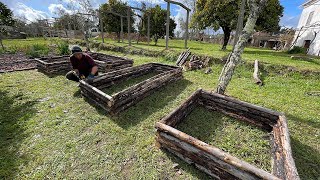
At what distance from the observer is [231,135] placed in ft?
11.1

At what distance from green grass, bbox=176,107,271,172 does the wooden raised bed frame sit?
135 mm

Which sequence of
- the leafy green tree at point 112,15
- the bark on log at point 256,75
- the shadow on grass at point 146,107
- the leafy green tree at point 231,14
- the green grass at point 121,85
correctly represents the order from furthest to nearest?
the leafy green tree at point 112,15
the leafy green tree at point 231,14
the bark on log at point 256,75
the green grass at point 121,85
the shadow on grass at point 146,107

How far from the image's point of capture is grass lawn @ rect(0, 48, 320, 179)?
8.62 feet

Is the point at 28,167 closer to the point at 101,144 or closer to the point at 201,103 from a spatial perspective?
the point at 101,144

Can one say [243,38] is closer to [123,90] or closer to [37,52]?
[123,90]

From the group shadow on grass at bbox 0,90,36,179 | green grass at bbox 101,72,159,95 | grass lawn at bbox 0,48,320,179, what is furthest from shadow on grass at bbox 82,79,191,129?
shadow on grass at bbox 0,90,36,179

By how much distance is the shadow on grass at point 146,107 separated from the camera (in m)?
3.93

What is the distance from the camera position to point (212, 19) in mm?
13047

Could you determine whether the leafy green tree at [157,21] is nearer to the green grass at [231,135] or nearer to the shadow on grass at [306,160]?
the green grass at [231,135]

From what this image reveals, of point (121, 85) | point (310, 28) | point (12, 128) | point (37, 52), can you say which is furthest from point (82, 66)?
point (310, 28)

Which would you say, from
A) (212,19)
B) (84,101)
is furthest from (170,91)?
(212,19)

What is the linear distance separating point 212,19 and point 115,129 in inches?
505

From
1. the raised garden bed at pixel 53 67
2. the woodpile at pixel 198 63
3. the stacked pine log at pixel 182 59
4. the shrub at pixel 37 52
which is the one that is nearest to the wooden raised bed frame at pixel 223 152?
the woodpile at pixel 198 63

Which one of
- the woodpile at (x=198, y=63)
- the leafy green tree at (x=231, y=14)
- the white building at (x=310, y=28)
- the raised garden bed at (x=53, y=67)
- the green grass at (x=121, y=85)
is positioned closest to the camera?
the green grass at (x=121, y=85)
